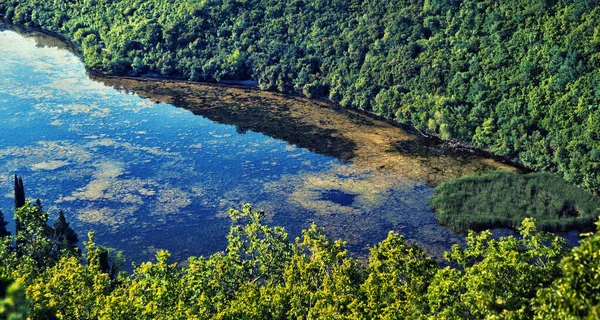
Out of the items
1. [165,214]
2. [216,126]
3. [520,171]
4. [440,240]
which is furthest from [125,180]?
[520,171]

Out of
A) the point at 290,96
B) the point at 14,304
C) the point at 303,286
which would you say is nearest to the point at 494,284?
the point at 303,286

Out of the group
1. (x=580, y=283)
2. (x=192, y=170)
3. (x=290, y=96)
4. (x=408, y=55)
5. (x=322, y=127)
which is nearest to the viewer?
(x=580, y=283)

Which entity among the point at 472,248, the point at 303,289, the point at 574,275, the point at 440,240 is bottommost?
the point at 440,240

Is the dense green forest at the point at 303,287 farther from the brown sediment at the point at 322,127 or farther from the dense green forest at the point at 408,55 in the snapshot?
the dense green forest at the point at 408,55

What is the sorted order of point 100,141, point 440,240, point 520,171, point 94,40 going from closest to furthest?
point 440,240, point 520,171, point 100,141, point 94,40

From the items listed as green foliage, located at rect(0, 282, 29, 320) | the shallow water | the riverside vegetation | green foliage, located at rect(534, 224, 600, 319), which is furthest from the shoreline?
green foliage, located at rect(0, 282, 29, 320)

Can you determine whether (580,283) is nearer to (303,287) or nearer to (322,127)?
(303,287)

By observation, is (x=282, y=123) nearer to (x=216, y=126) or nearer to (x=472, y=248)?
(x=216, y=126)
